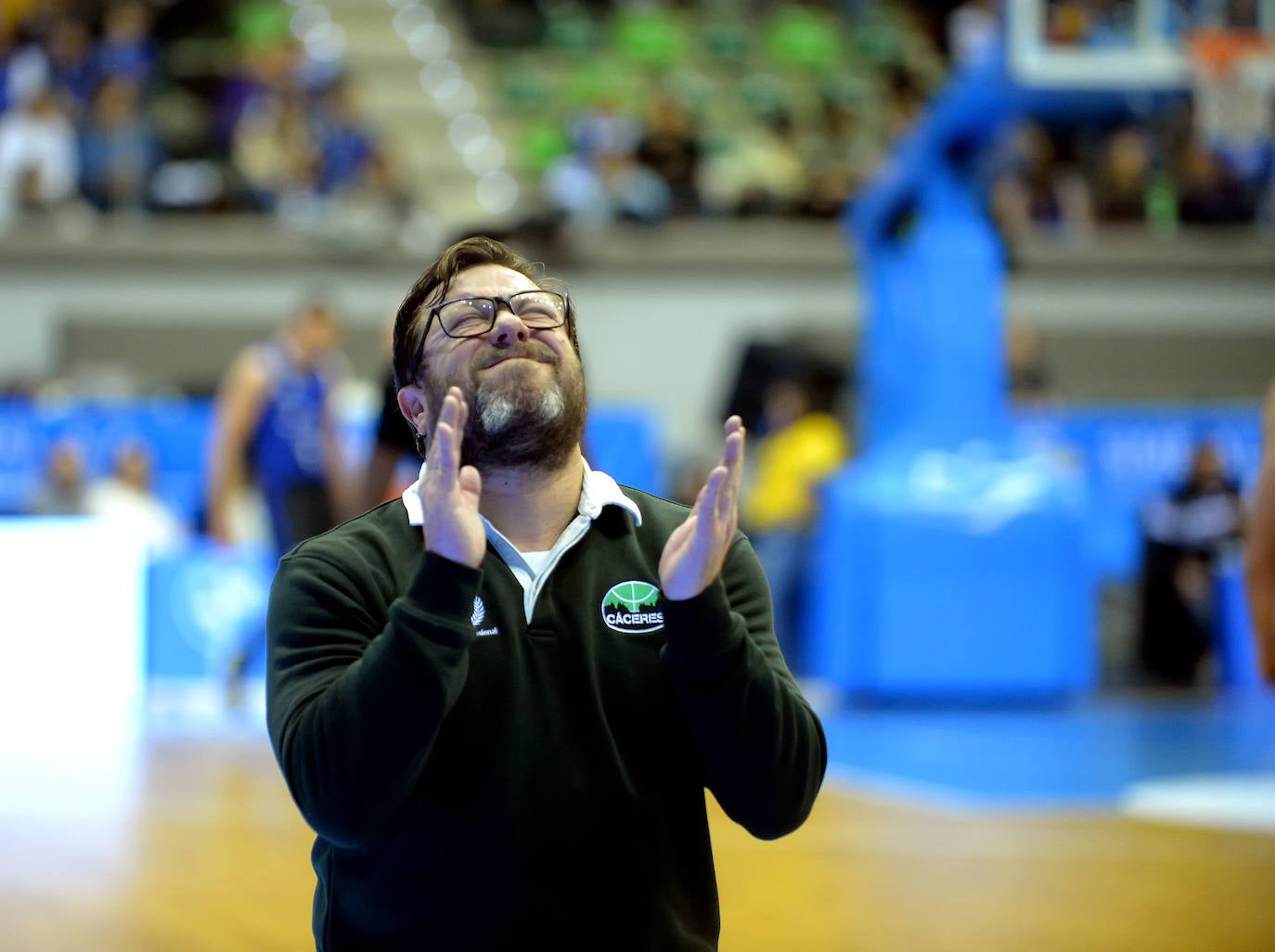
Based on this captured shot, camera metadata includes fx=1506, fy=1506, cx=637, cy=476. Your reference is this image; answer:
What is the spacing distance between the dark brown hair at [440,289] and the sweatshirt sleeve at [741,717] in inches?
18.2

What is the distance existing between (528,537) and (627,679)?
0.79 ft

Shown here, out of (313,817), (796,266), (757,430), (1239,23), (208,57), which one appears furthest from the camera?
(208,57)

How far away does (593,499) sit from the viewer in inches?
80.1

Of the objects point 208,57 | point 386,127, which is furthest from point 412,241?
point 208,57

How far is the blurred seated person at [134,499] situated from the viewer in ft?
34.5

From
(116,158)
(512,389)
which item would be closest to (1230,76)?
(512,389)

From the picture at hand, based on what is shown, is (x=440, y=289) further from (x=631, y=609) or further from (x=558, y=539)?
(x=631, y=609)

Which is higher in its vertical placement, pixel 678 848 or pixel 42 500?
pixel 678 848

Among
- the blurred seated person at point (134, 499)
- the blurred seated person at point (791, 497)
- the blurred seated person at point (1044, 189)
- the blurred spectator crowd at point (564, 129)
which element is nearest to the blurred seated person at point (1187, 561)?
the blurred seated person at point (791, 497)

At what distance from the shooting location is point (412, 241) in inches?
571

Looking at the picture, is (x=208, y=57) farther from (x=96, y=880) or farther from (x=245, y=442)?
(x=96, y=880)

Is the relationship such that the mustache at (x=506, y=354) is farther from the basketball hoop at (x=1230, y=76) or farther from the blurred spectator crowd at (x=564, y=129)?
the blurred spectator crowd at (x=564, y=129)

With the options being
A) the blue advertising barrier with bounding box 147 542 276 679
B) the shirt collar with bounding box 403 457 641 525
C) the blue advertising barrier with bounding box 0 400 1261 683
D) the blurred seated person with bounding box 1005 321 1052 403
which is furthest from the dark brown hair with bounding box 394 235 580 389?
the blurred seated person with bounding box 1005 321 1052 403

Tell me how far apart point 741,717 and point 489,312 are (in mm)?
623
